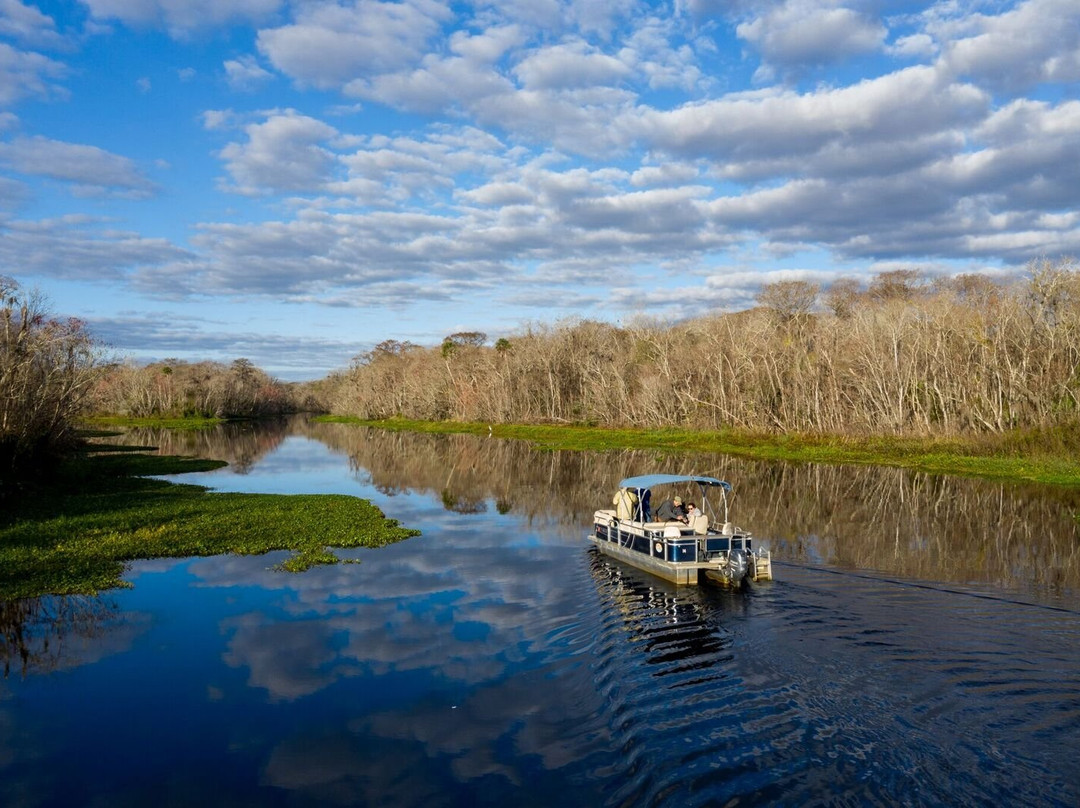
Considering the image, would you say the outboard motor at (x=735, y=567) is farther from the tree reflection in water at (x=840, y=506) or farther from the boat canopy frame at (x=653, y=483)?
the tree reflection in water at (x=840, y=506)

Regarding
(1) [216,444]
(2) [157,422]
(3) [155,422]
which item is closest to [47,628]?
(1) [216,444]

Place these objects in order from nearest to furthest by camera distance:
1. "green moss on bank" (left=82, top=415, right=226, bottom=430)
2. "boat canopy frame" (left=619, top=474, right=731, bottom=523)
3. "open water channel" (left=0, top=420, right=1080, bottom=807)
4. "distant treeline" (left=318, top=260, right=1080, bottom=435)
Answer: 1. "open water channel" (left=0, top=420, right=1080, bottom=807)
2. "boat canopy frame" (left=619, top=474, right=731, bottom=523)
3. "distant treeline" (left=318, top=260, right=1080, bottom=435)
4. "green moss on bank" (left=82, top=415, right=226, bottom=430)

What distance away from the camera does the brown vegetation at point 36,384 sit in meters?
35.4

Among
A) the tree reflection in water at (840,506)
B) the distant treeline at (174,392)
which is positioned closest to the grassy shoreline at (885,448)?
the tree reflection in water at (840,506)

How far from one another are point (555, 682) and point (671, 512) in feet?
37.2

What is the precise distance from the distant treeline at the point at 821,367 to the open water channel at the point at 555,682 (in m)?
31.9

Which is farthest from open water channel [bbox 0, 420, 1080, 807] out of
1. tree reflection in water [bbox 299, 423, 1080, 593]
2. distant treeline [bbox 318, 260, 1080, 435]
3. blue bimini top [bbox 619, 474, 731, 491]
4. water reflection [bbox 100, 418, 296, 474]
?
water reflection [bbox 100, 418, 296, 474]

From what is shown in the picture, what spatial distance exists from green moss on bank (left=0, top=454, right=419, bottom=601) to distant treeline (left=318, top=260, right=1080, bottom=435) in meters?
46.8

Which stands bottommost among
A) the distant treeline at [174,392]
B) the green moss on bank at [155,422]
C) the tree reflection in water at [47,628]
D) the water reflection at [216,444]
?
the tree reflection in water at [47,628]

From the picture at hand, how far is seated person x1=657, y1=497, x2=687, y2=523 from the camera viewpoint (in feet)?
79.3

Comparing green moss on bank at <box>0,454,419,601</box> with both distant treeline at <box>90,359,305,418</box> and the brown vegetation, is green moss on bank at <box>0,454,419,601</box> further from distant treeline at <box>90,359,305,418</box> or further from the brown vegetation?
distant treeline at <box>90,359,305,418</box>

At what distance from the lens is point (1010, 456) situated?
153ft

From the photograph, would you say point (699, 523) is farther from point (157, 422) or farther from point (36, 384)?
point (157, 422)

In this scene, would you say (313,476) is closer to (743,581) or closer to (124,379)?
(743,581)
